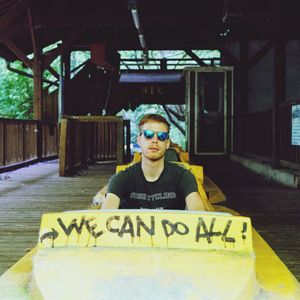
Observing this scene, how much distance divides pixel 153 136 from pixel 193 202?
0.37 meters

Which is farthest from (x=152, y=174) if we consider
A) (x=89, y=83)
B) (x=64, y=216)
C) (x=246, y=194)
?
(x=89, y=83)

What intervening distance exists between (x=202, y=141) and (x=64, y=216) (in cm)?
1126

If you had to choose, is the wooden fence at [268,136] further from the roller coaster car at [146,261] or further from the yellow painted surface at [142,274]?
the yellow painted surface at [142,274]

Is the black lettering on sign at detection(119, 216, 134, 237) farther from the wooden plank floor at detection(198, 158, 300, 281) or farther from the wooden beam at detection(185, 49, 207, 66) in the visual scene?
the wooden beam at detection(185, 49, 207, 66)

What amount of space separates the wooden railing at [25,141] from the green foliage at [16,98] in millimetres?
6118

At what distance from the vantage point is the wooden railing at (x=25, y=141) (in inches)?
362

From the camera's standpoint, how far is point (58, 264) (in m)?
1.55

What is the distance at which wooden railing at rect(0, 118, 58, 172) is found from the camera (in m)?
9.20

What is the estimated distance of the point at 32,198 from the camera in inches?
237

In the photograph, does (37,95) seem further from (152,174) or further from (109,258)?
(109,258)

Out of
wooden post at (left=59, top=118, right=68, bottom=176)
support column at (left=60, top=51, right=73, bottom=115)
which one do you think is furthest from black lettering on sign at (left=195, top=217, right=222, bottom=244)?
support column at (left=60, top=51, right=73, bottom=115)

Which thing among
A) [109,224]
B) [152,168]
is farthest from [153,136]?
[109,224]

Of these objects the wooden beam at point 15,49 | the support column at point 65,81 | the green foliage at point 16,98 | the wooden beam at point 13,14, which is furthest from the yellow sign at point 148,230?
the green foliage at point 16,98

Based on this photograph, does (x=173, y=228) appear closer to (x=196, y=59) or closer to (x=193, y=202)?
(x=193, y=202)
